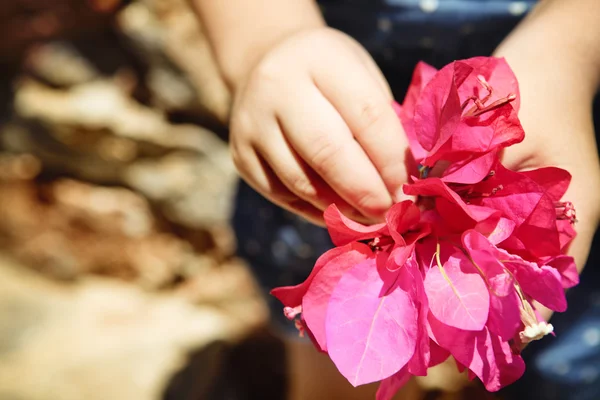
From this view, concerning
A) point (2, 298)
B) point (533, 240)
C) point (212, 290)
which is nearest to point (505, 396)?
point (533, 240)

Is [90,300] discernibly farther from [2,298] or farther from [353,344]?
[353,344]

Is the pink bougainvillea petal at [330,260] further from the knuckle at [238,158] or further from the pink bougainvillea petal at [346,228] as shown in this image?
the knuckle at [238,158]

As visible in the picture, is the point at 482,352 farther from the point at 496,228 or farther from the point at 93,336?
the point at 93,336

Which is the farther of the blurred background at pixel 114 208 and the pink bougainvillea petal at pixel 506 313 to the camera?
the blurred background at pixel 114 208

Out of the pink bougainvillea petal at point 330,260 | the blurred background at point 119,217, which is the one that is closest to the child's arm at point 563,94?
the pink bougainvillea petal at point 330,260

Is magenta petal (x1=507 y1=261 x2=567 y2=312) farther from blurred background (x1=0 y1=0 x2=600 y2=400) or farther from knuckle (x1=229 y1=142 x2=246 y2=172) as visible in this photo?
blurred background (x1=0 y1=0 x2=600 y2=400)

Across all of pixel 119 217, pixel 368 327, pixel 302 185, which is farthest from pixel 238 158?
pixel 119 217

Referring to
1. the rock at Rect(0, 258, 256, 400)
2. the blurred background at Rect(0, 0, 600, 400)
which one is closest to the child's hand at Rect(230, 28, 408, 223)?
the blurred background at Rect(0, 0, 600, 400)
